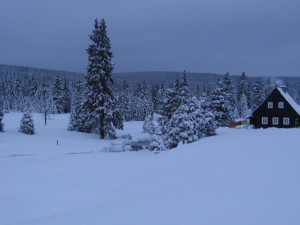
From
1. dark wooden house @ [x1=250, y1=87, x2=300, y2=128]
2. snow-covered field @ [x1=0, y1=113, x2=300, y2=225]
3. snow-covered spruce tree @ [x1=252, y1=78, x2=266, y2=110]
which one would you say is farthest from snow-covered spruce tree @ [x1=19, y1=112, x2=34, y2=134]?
snow-covered spruce tree @ [x1=252, y1=78, x2=266, y2=110]

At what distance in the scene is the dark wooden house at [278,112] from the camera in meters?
34.8

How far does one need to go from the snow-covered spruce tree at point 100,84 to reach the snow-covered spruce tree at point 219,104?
616 inches

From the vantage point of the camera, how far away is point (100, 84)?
109ft

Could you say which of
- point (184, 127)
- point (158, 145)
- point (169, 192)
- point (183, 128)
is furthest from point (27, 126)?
point (169, 192)

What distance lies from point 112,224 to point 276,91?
1382 inches

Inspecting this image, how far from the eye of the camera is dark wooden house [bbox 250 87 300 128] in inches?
1372

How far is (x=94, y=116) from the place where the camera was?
3412 centimetres

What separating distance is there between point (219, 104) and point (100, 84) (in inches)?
723

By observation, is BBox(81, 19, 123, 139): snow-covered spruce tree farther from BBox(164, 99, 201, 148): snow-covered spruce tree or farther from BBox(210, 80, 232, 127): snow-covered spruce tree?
BBox(210, 80, 232, 127): snow-covered spruce tree

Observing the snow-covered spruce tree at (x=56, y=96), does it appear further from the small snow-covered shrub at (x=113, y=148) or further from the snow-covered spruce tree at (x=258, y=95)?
the snow-covered spruce tree at (x=258, y=95)

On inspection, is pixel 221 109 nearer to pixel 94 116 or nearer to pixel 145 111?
pixel 94 116

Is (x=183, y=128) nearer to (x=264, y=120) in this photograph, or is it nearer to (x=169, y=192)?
(x=169, y=192)

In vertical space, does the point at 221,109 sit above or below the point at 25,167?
above

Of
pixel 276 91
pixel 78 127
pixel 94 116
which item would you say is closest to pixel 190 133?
pixel 94 116
